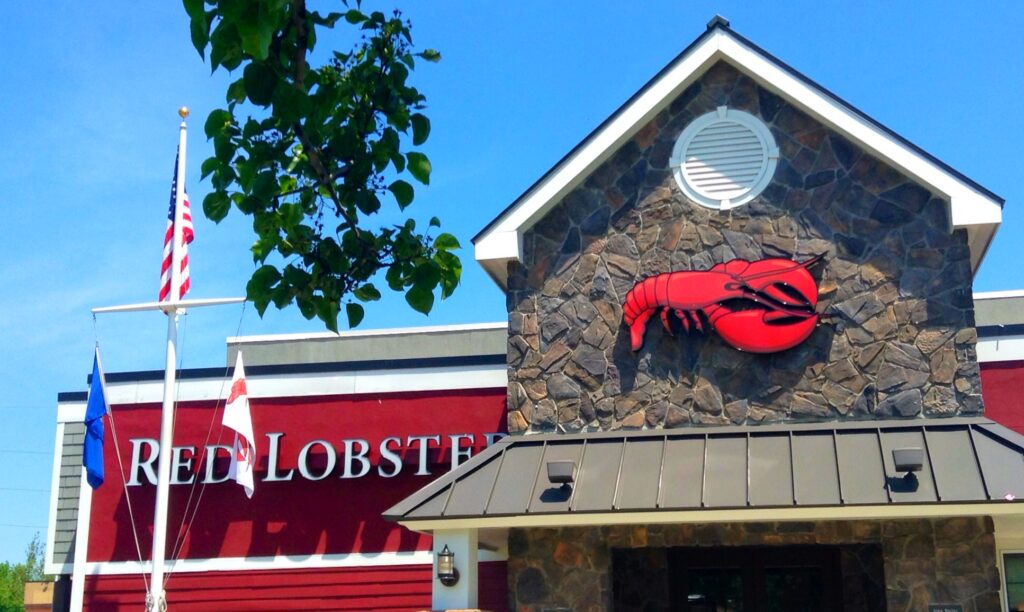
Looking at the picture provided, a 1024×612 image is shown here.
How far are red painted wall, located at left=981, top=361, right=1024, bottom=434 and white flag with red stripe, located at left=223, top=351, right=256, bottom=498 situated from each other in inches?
405

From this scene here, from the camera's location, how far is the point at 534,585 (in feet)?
42.0

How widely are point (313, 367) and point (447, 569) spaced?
251 inches

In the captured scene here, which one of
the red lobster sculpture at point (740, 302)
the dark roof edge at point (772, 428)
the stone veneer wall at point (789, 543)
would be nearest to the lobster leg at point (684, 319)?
the red lobster sculpture at point (740, 302)

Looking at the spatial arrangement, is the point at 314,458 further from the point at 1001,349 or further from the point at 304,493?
the point at 1001,349

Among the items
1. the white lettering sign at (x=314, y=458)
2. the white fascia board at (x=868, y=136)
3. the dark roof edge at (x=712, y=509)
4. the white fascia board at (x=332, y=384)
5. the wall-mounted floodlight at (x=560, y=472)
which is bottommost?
the dark roof edge at (x=712, y=509)

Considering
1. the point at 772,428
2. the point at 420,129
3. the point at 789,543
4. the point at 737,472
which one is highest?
the point at 772,428

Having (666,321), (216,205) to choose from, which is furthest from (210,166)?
(666,321)

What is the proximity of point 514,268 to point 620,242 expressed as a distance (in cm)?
129

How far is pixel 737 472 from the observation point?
11727 mm

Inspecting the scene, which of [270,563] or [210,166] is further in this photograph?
[270,563]

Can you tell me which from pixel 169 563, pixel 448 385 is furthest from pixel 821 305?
pixel 169 563

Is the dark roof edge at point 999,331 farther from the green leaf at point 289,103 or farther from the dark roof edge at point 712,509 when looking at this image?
the green leaf at point 289,103

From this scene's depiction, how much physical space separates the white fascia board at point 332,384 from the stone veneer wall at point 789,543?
15.1ft

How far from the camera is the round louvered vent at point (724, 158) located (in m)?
13.3
